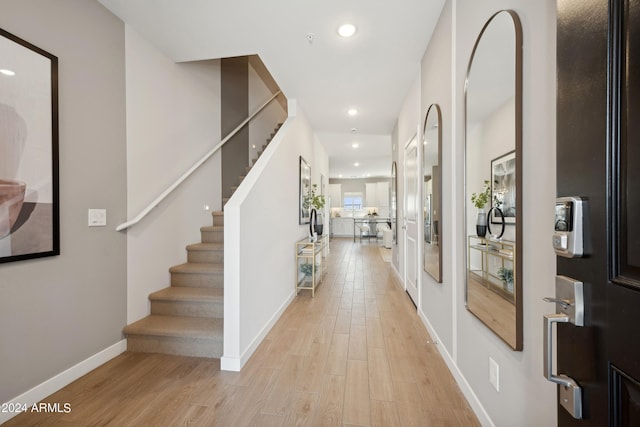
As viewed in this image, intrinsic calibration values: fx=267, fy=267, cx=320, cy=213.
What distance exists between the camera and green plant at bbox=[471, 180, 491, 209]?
4.50 ft

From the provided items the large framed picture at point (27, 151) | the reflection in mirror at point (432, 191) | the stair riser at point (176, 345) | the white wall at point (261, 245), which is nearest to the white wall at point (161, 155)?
the stair riser at point (176, 345)

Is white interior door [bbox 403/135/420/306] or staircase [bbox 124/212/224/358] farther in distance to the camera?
white interior door [bbox 403/135/420/306]

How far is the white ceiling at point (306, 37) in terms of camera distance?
2029 mm

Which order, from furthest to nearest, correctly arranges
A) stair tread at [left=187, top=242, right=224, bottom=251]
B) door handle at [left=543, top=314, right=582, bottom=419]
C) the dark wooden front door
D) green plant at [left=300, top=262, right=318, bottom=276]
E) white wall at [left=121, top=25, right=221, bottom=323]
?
green plant at [left=300, top=262, right=318, bottom=276] → stair tread at [left=187, top=242, right=224, bottom=251] → white wall at [left=121, top=25, right=221, bottom=323] → door handle at [left=543, top=314, right=582, bottom=419] → the dark wooden front door

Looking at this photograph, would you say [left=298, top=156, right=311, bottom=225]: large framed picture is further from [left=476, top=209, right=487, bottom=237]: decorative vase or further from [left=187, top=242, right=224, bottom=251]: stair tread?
[left=476, top=209, right=487, bottom=237]: decorative vase

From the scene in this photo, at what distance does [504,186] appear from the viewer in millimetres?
1225

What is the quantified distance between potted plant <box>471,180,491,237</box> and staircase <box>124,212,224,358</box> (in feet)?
6.46

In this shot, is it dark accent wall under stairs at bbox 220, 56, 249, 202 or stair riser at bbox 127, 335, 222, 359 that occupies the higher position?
dark accent wall under stairs at bbox 220, 56, 249, 202

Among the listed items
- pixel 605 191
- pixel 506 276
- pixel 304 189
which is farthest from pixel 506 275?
pixel 304 189

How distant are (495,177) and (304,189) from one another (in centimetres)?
332

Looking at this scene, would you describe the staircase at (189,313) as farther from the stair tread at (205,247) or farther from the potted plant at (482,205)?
the potted plant at (482,205)

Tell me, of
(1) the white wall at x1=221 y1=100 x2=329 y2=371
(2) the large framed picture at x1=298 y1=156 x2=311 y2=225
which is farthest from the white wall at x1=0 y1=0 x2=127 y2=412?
(2) the large framed picture at x1=298 y1=156 x2=311 y2=225

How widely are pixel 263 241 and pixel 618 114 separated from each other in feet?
7.69

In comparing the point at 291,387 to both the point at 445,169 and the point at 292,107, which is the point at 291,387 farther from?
the point at 292,107
